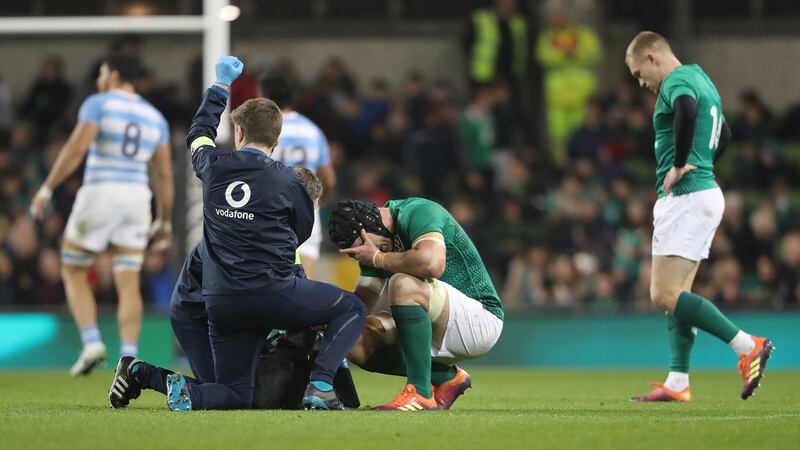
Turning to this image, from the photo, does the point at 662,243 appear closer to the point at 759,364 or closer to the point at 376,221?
the point at 759,364

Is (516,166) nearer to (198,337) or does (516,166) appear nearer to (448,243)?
(448,243)

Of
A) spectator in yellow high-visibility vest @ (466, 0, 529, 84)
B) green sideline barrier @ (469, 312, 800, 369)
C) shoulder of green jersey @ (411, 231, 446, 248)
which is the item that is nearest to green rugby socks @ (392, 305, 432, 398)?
shoulder of green jersey @ (411, 231, 446, 248)

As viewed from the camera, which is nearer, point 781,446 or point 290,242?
point 781,446

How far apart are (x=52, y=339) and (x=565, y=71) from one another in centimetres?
799

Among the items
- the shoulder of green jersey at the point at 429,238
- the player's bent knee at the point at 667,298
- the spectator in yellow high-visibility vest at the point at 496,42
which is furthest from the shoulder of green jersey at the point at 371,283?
the spectator in yellow high-visibility vest at the point at 496,42

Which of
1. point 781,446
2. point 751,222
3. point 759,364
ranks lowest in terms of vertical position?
point 751,222

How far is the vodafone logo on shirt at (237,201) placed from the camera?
6.63m

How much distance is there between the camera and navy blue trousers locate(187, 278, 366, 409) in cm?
666

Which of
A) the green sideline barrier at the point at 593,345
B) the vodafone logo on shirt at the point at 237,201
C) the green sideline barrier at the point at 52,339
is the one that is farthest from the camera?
the green sideline barrier at the point at 593,345

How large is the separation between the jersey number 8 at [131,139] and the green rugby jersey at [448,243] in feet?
13.2

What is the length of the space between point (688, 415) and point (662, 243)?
153 cm

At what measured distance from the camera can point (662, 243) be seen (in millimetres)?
8125

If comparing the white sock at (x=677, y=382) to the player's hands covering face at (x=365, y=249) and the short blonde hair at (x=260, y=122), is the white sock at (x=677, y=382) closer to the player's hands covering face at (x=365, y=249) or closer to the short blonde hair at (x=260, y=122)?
the player's hands covering face at (x=365, y=249)

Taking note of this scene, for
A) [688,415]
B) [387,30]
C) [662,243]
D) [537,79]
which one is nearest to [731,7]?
[537,79]
